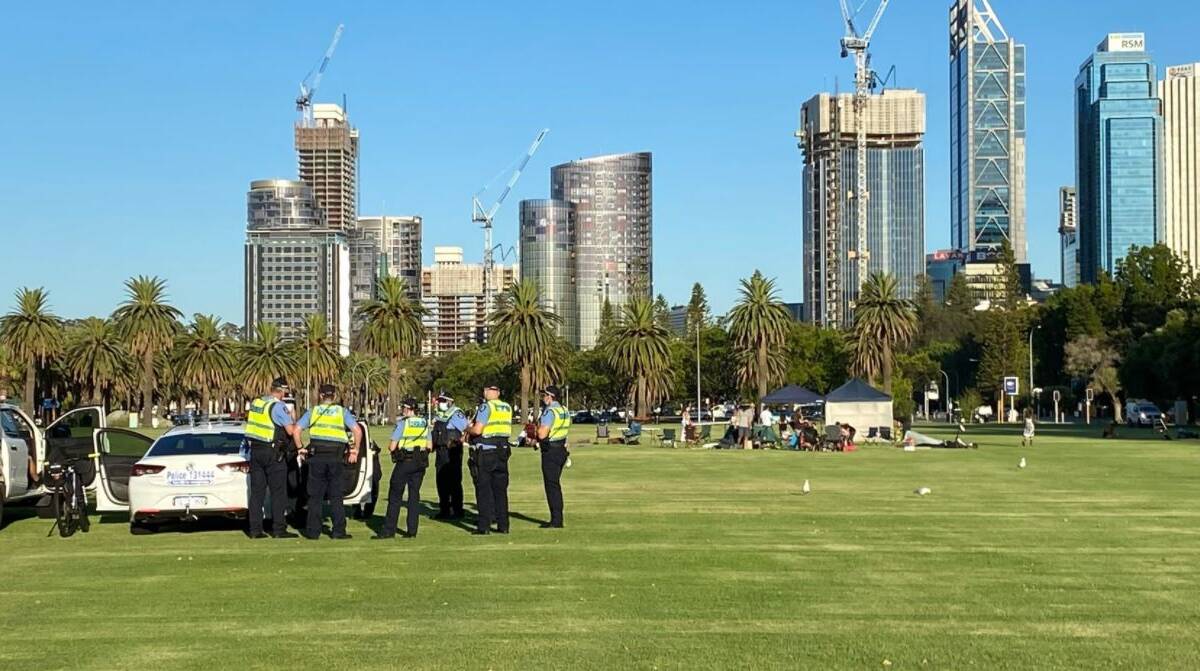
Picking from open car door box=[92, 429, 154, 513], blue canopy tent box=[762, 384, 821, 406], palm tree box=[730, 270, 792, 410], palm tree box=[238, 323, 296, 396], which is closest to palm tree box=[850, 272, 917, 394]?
palm tree box=[730, 270, 792, 410]

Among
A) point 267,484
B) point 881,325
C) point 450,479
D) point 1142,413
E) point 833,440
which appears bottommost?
point 1142,413

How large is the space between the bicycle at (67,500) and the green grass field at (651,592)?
324 millimetres

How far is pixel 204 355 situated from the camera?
362ft

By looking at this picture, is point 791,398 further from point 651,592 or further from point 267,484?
point 651,592

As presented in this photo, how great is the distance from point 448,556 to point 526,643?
5.36 meters

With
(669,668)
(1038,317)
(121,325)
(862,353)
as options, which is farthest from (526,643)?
(1038,317)

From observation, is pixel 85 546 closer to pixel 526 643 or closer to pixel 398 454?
pixel 398 454

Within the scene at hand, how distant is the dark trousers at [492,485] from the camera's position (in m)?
17.1

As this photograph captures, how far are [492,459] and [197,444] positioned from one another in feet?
12.5

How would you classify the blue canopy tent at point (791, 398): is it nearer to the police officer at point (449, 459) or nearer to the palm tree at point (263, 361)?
the police officer at point (449, 459)

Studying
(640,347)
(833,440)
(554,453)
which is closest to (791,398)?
(833,440)

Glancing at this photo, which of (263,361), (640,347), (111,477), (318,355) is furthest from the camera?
(263,361)

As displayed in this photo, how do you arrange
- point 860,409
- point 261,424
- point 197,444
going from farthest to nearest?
point 860,409
point 197,444
point 261,424

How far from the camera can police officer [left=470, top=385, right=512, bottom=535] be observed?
56.2 ft
